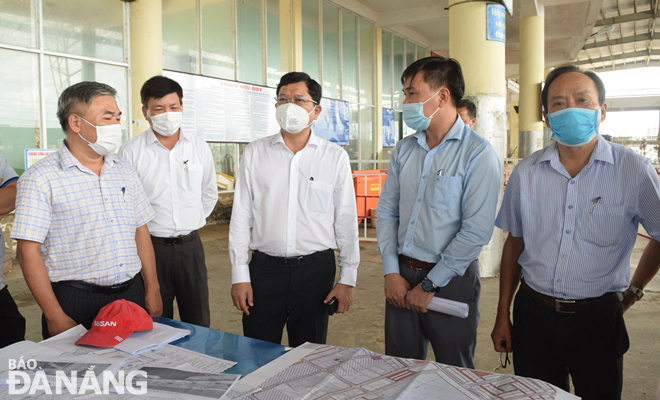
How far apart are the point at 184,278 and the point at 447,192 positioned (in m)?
1.66

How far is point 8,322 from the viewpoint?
2.22 m

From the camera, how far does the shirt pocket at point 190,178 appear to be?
2.88m

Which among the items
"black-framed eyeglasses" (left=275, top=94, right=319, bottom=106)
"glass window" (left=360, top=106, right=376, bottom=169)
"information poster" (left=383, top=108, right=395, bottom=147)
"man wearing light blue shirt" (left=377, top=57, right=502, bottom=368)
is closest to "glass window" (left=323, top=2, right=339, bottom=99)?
"glass window" (left=360, top=106, right=376, bottom=169)

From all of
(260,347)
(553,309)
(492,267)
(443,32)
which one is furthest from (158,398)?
(443,32)

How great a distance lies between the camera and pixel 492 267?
205 inches

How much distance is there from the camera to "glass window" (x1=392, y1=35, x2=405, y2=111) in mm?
12773

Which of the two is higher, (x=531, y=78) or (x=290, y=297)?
(x=531, y=78)

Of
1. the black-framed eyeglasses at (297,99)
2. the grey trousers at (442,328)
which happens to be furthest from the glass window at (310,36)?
the grey trousers at (442,328)

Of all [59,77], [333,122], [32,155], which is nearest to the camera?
[32,155]

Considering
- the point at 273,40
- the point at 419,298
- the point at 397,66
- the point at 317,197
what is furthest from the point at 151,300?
the point at 397,66

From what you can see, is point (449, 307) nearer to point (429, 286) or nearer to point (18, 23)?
point (429, 286)

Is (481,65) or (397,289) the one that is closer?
(397,289)

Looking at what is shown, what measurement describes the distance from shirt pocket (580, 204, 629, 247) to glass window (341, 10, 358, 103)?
9452mm

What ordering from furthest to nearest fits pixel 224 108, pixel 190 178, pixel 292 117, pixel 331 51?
pixel 331 51
pixel 224 108
pixel 190 178
pixel 292 117
